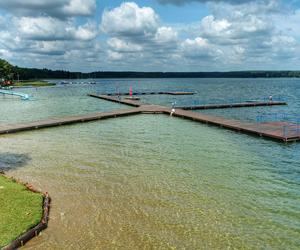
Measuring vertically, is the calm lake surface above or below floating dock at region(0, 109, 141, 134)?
below

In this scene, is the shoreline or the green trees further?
the green trees

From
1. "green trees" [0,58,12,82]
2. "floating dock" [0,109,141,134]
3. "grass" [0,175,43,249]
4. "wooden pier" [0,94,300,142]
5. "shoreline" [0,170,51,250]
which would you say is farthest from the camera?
"green trees" [0,58,12,82]

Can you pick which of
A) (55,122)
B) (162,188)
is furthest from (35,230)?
(55,122)

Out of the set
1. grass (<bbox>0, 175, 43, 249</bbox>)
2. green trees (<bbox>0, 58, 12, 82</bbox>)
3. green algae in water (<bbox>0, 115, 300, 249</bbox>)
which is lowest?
green algae in water (<bbox>0, 115, 300, 249</bbox>)

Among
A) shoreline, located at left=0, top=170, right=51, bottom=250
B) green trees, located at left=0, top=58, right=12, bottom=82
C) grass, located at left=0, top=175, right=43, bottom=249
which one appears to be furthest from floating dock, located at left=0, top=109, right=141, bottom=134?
green trees, located at left=0, top=58, right=12, bottom=82

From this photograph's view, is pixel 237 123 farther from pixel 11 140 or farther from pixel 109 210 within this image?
pixel 109 210

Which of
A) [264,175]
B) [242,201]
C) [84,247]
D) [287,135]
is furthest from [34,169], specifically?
[287,135]

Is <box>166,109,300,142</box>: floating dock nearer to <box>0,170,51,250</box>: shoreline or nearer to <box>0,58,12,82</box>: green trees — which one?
<box>0,170,51,250</box>: shoreline
